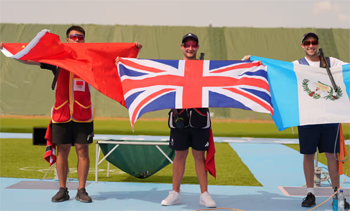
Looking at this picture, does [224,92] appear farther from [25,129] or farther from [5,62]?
[5,62]

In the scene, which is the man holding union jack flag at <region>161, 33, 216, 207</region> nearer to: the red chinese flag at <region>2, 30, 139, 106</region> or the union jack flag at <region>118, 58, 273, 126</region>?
the union jack flag at <region>118, 58, 273, 126</region>

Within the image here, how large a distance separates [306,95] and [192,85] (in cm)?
132

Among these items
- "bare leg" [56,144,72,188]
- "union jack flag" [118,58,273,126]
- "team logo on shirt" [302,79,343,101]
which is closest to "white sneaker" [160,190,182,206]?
"union jack flag" [118,58,273,126]

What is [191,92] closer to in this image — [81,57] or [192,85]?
[192,85]

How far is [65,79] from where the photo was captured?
15.3ft

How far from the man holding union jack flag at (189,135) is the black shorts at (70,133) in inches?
38.6

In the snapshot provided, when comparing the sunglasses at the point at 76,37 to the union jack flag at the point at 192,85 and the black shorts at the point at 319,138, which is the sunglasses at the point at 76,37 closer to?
the union jack flag at the point at 192,85

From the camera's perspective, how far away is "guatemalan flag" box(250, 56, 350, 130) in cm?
459

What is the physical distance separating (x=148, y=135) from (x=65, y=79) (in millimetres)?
8785

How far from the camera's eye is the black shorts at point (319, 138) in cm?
461

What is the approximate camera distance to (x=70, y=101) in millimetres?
4625

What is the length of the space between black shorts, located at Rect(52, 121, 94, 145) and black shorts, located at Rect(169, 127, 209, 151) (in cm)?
102

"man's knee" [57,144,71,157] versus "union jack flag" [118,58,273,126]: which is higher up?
"union jack flag" [118,58,273,126]

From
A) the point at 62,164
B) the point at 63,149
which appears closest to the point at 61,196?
the point at 62,164
